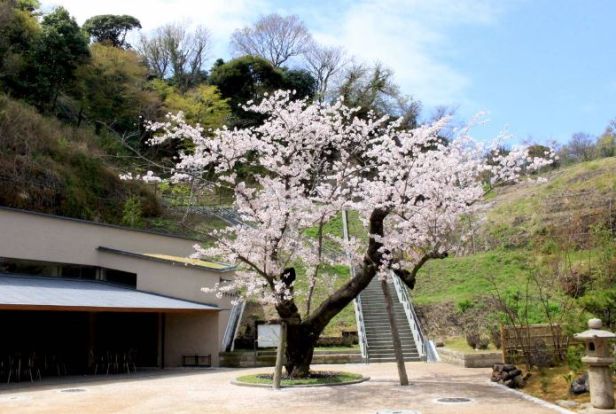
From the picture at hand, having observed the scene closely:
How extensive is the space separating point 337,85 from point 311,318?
39.7 meters

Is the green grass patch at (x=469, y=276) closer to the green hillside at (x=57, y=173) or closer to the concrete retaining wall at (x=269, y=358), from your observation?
the concrete retaining wall at (x=269, y=358)

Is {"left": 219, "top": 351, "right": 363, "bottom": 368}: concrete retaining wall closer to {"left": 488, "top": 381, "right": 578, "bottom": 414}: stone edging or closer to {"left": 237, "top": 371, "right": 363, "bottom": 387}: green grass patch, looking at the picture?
{"left": 237, "top": 371, "right": 363, "bottom": 387}: green grass patch

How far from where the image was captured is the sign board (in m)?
20.8

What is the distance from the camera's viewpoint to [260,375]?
15.3 metres

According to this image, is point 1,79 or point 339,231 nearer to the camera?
point 1,79

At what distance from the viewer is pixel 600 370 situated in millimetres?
8688

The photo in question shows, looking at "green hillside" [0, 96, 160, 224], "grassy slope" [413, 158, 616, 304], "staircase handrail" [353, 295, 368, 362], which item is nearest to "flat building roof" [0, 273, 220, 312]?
"staircase handrail" [353, 295, 368, 362]

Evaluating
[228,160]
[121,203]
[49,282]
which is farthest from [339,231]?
[228,160]

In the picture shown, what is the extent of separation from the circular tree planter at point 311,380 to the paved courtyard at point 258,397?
1.25 ft

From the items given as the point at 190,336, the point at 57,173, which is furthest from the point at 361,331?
the point at 57,173

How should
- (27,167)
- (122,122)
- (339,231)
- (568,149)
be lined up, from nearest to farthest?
(27,167)
(339,231)
(122,122)
(568,149)

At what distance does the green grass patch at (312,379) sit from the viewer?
1366 centimetres

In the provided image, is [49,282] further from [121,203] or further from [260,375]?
[121,203]

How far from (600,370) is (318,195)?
8219mm
